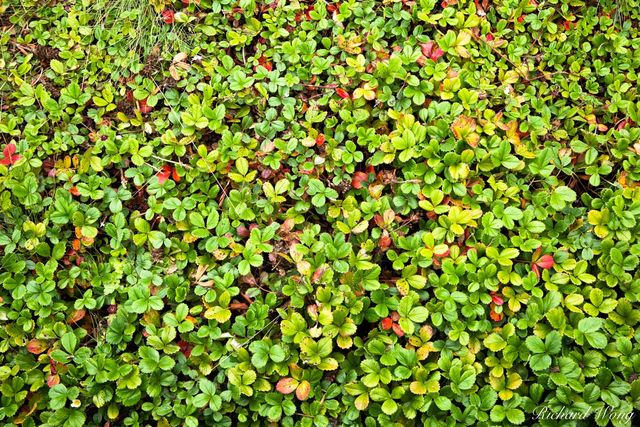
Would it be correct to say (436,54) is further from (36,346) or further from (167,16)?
(36,346)

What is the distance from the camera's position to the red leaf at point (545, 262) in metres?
2.20

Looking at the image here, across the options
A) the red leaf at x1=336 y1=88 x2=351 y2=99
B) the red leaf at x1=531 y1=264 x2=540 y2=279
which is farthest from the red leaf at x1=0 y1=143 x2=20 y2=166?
the red leaf at x1=531 y1=264 x2=540 y2=279

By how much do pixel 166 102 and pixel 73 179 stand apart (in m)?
0.66

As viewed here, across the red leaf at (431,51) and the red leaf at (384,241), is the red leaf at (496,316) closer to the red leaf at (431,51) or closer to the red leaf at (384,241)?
the red leaf at (384,241)

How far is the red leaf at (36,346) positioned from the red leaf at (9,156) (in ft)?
3.16

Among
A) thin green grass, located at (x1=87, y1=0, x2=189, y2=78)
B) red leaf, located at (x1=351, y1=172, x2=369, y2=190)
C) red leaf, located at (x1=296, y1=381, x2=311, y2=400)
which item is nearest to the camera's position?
red leaf, located at (x1=296, y1=381, x2=311, y2=400)

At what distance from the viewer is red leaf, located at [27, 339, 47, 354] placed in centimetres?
216

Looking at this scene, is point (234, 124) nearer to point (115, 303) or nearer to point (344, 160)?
point (344, 160)

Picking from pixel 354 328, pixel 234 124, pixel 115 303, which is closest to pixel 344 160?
pixel 234 124

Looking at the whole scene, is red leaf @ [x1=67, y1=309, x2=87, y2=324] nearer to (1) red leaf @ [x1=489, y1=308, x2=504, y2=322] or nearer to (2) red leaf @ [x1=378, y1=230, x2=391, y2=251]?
(2) red leaf @ [x1=378, y1=230, x2=391, y2=251]

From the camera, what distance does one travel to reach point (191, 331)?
Result: 224 centimetres

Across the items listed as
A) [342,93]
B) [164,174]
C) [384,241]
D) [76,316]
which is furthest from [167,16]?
[384,241]

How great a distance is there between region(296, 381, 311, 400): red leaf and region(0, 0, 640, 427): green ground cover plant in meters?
0.03

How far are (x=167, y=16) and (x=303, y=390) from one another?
7.85 ft
